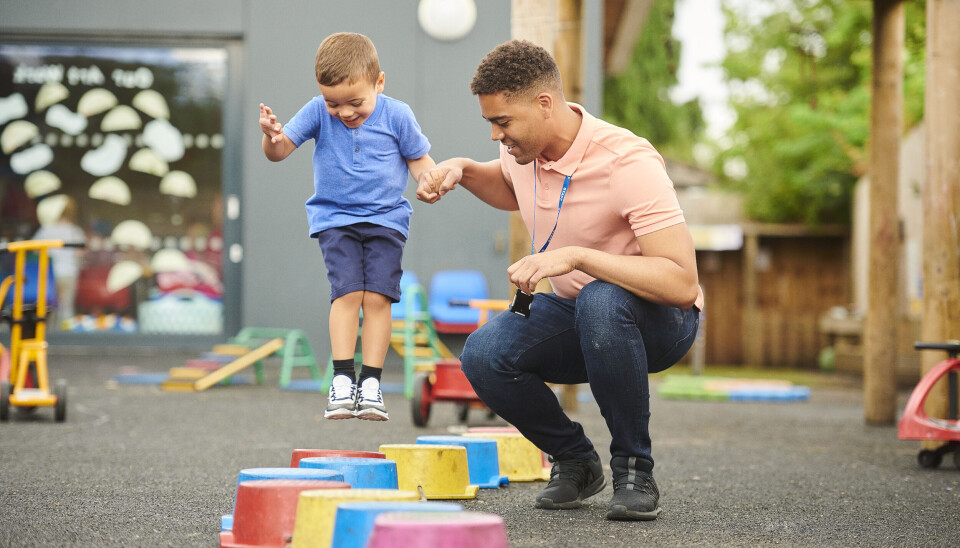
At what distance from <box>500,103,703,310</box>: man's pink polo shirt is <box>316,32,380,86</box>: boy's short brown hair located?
0.65m

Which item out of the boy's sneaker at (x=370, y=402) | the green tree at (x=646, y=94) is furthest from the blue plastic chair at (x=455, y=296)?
the green tree at (x=646, y=94)

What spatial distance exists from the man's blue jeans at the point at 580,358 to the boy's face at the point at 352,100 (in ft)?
2.90

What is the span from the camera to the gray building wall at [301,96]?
9461 millimetres

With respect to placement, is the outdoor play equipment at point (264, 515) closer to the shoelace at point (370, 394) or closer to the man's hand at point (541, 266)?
→ the man's hand at point (541, 266)


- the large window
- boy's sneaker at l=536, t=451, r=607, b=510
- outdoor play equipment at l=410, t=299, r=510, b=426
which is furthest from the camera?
the large window

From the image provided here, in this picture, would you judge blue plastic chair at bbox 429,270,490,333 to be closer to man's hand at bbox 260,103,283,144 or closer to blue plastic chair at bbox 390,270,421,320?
blue plastic chair at bbox 390,270,421,320

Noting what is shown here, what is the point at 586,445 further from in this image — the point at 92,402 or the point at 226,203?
the point at 226,203

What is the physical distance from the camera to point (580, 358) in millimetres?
3215

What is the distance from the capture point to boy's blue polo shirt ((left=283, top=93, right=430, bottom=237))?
3.58 m

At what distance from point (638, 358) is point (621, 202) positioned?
17.7 inches

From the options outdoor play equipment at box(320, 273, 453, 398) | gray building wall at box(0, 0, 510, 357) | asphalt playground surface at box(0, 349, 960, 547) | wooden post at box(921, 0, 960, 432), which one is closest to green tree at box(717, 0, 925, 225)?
gray building wall at box(0, 0, 510, 357)

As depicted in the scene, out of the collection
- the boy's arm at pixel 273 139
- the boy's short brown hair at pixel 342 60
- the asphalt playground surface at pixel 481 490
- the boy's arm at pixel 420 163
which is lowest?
the asphalt playground surface at pixel 481 490

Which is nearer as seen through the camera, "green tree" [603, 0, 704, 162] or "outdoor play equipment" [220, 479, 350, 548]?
"outdoor play equipment" [220, 479, 350, 548]

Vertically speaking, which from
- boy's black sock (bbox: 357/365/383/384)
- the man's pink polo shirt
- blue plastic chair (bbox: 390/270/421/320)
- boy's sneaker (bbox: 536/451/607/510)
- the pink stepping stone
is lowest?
boy's sneaker (bbox: 536/451/607/510)
